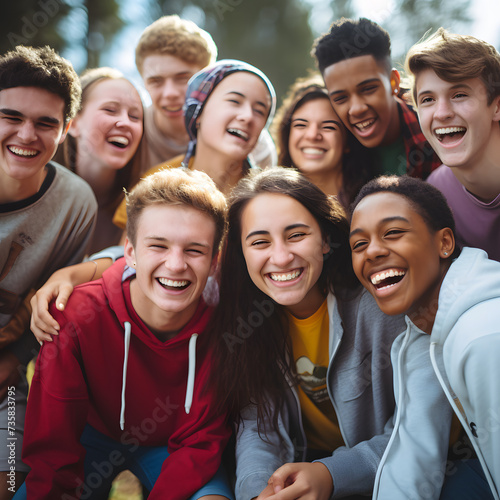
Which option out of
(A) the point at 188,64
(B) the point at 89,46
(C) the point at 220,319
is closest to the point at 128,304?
(C) the point at 220,319

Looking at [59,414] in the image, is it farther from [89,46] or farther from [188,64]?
[89,46]

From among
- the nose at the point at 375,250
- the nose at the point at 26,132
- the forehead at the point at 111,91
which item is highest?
the forehead at the point at 111,91

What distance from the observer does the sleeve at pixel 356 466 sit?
184 centimetres

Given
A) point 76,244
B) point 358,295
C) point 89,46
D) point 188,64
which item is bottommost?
point 358,295

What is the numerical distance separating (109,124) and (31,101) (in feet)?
2.05

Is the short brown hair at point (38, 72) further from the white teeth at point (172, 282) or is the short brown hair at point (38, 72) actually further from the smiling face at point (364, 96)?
the smiling face at point (364, 96)

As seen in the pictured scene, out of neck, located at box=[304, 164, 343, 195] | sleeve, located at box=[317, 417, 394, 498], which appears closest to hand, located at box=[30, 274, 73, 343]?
sleeve, located at box=[317, 417, 394, 498]

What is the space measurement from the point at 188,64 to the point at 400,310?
227 centimetres

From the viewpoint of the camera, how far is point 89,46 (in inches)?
325

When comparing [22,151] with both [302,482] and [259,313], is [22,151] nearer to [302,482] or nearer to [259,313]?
[259,313]

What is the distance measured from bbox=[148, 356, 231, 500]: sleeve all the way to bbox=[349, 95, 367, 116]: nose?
1621 millimetres

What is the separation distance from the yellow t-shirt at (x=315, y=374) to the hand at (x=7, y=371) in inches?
59.7

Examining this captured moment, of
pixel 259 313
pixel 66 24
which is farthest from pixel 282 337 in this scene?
pixel 66 24

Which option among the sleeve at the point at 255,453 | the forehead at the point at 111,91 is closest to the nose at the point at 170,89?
the forehead at the point at 111,91
